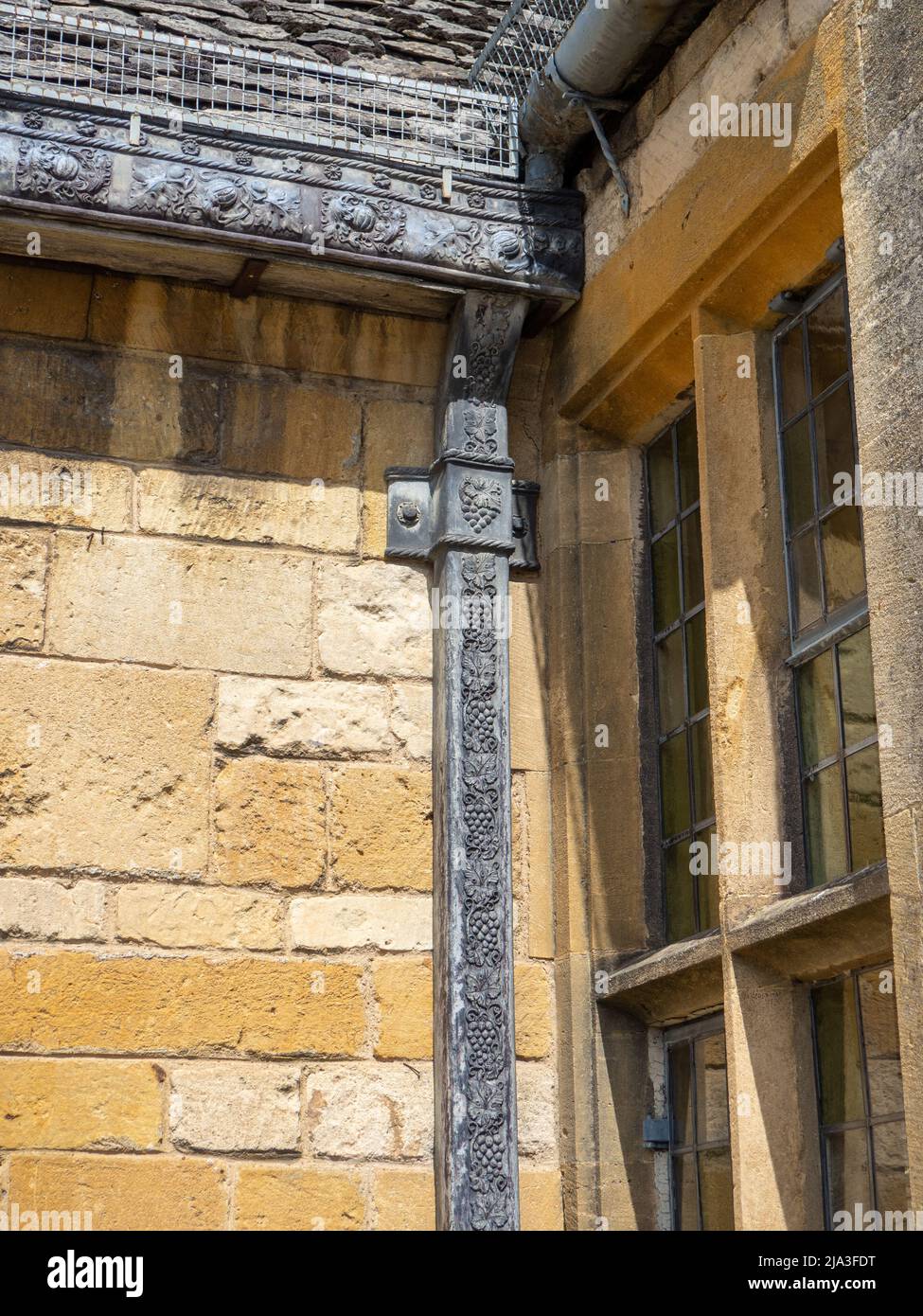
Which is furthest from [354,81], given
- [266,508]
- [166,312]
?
[266,508]

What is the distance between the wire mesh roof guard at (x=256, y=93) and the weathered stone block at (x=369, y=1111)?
2.73 m

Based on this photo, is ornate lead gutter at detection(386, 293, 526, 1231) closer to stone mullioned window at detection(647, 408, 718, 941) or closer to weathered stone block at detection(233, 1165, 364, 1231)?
weathered stone block at detection(233, 1165, 364, 1231)

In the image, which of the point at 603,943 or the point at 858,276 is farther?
the point at 603,943

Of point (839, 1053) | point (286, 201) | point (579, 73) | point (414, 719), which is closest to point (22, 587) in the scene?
point (414, 719)

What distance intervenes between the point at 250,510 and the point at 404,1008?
5.14ft

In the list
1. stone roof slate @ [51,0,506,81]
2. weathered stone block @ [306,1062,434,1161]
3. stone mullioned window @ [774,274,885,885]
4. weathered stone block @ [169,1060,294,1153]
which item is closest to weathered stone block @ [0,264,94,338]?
stone roof slate @ [51,0,506,81]

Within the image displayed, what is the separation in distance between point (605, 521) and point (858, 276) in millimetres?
1768

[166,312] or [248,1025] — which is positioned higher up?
[166,312]

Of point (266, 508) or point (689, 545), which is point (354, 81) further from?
point (689, 545)

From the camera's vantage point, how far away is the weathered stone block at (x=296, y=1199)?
4910 mm

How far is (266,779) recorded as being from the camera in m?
5.24

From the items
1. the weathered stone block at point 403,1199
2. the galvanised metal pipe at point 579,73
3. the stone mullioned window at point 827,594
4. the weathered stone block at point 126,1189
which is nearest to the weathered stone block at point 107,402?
the galvanised metal pipe at point 579,73

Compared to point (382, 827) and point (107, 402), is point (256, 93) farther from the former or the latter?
point (382, 827)
